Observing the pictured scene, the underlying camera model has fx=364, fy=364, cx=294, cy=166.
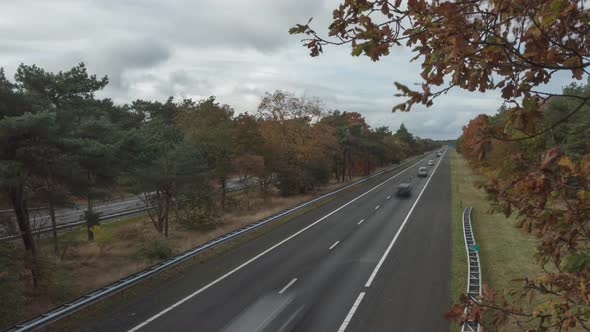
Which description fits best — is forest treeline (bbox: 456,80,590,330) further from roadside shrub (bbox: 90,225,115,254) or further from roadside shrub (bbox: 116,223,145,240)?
roadside shrub (bbox: 116,223,145,240)

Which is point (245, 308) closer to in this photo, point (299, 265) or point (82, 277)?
point (299, 265)

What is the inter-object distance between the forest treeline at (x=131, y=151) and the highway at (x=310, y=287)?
229 inches

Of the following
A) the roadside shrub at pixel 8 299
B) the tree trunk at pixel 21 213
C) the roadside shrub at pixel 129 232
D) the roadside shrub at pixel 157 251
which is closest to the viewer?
the roadside shrub at pixel 8 299

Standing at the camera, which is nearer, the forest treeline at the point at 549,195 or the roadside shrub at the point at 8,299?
the forest treeline at the point at 549,195

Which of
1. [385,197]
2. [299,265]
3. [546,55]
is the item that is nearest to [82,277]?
[299,265]

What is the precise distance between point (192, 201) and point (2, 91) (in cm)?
1748

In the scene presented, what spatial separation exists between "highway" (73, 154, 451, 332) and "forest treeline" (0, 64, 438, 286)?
581cm

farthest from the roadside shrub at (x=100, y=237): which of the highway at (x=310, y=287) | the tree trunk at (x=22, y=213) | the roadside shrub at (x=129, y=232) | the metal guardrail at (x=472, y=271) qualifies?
the metal guardrail at (x=472, y=271)

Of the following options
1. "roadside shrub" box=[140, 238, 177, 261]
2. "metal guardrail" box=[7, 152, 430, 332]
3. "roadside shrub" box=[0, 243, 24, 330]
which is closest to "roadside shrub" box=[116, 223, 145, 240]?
"roadside shrub" box=[140, 238, 177, 261]

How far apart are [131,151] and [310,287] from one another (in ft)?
35.9

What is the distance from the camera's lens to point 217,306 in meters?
13.1

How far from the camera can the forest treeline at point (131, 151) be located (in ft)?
44.0

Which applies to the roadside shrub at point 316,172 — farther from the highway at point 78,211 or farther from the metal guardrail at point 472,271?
the metal guardrail at point 472,271

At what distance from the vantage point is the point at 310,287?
14.8m
